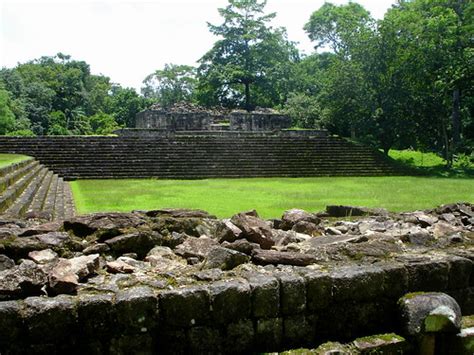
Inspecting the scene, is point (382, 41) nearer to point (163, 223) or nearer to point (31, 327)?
point (163, 223)

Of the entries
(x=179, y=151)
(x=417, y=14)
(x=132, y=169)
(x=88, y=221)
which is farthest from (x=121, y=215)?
(x=417, y=14)

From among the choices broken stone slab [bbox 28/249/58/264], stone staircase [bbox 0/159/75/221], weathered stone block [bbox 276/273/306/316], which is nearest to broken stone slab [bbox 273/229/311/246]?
weathered stone block [bbox 276/273/306/316]

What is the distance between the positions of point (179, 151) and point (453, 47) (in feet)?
53.0

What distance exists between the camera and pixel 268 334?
9.50 ft

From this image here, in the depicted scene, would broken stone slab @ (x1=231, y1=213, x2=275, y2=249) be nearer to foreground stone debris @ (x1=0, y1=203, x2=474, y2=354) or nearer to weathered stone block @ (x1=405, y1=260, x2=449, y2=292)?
foreground stone debris @ (x1=0, y1=203, x2=474, y2=354)

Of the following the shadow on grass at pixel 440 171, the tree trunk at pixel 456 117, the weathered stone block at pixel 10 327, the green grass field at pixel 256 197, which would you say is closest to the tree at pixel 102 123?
the shadow on grass at pixel 440 171

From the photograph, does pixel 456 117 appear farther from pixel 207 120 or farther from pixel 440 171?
pixel 207 120

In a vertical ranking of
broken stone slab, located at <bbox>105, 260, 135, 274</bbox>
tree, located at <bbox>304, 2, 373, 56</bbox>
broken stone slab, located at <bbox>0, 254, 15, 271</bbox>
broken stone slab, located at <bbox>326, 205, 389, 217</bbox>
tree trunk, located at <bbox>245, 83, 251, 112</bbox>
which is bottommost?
broken stone slab, located at <bbox>326, 205, 389, 217</bbox>

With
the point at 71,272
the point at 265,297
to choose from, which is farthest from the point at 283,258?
the point at 71,272

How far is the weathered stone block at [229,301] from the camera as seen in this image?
2750mm

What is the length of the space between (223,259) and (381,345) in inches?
44.8

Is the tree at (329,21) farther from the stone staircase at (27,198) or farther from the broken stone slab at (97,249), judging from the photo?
the broken stone slab at (97,249)

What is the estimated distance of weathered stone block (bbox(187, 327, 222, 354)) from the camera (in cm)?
273

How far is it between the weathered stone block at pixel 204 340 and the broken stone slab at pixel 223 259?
0.53m
